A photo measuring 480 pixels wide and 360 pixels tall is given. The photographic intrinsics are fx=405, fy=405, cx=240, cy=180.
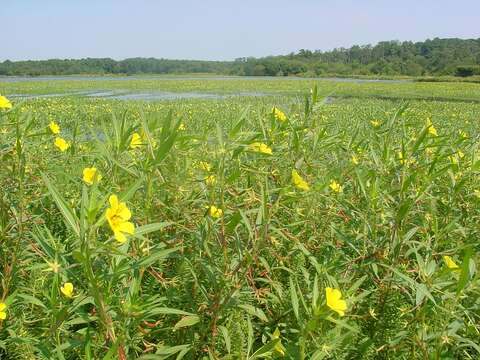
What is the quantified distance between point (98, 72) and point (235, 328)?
6210cm

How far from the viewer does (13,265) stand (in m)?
0.86

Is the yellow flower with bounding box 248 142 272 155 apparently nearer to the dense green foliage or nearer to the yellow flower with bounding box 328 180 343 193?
the yellow flower with bounding box 328 180 343 193

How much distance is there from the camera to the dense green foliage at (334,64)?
4525cm

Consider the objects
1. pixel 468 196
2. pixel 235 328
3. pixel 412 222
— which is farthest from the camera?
pixel 468 196

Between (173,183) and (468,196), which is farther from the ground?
(173,183)

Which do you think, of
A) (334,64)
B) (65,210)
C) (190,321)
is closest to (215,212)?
(190,321)

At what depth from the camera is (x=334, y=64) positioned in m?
53.2

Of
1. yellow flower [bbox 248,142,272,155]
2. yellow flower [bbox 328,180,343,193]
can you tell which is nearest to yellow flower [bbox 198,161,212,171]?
yellow flower [bbox 248,142,272,155]

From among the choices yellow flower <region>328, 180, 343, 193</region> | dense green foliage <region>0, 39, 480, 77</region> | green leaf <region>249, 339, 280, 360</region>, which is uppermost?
dense green foliage <region>0, 39, 480, 77</region>

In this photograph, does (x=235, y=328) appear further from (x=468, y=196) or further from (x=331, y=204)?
(x=468, y=196)

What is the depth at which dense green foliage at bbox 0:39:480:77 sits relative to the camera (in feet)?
148

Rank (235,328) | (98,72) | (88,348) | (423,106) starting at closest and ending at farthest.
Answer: (88,348)
(235,328)
(423,106)
(98,72)

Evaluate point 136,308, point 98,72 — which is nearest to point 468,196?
point 136,308

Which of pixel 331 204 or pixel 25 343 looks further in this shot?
pixel 331 204
